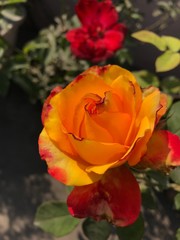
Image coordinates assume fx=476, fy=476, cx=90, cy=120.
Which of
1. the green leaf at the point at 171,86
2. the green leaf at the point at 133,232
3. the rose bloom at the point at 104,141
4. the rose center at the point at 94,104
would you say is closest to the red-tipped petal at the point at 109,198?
the rose bloom at the point at 104,141

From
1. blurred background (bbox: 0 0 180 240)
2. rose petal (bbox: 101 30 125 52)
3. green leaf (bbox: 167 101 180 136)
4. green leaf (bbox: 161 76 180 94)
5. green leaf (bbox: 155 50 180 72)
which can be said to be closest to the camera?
green leaf (bbox: 167 101 180 136)

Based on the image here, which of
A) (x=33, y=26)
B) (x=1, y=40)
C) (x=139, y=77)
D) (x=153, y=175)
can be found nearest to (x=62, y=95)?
(x=153, y=175)

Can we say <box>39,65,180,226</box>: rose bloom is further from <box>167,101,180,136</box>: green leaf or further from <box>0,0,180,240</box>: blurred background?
<box>0,0,180,240</box>: blurred background

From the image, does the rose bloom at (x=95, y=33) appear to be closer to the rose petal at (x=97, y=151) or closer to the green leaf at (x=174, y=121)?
the green leaf at (x=174, y=121)

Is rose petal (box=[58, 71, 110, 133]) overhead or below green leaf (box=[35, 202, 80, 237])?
overhead

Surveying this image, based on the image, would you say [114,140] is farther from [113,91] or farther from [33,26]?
[33,26]

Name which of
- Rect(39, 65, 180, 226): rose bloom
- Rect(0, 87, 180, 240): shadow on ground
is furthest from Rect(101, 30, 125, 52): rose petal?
Rect(39, 65, 180, 226): rose bloom

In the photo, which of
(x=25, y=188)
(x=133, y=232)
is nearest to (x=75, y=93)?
(x=133, y=232)
